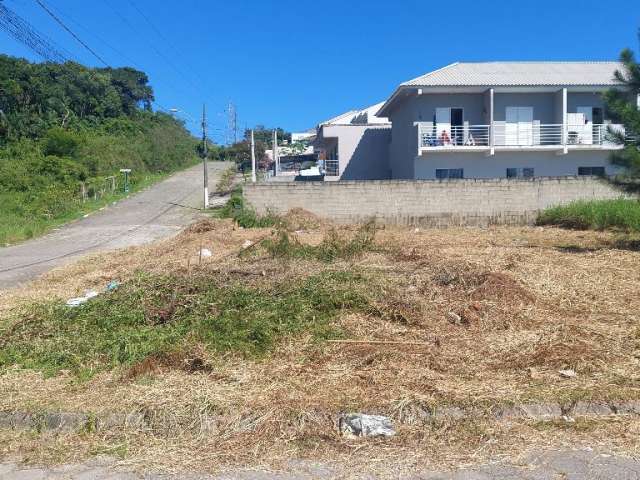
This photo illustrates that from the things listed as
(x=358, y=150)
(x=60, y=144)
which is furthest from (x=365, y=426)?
(x=60, y=144)

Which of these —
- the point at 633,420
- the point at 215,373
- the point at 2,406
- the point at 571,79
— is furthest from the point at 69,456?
the point at 571,79

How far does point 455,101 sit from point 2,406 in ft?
74.1

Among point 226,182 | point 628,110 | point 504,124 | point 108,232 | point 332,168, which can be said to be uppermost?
point 504,124

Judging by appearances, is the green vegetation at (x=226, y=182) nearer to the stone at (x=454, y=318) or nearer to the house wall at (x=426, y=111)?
the house wall at (x=426, y=111)

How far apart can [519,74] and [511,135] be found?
2.83 m

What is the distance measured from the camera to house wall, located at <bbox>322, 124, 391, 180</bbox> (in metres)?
29.5

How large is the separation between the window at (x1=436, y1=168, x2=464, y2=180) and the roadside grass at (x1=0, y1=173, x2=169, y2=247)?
48.1 feet

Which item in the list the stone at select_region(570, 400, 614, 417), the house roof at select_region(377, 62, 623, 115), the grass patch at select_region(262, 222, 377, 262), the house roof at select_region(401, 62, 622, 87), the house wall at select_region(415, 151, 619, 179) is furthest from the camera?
the house wall at select_region(415, 151, 619, 179)

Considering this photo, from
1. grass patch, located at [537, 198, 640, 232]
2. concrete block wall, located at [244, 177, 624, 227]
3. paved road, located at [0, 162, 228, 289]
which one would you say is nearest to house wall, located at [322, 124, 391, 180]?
paved road, located at [0, 162, 228, 289]

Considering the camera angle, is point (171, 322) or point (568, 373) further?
point (171, 322)

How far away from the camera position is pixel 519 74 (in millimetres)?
24703

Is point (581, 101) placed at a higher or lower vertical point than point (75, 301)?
higher

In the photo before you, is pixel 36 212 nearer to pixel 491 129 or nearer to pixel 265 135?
pixel 491 129

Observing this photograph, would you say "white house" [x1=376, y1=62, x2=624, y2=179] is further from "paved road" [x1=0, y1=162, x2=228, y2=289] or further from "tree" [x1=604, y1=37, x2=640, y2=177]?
"tree" [x1=604, y1=37, x2=640, y2=177]
